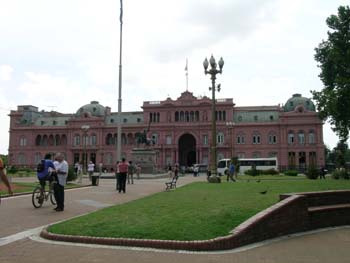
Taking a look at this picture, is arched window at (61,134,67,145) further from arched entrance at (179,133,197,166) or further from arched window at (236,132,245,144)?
arched window at (236,132,245,144)

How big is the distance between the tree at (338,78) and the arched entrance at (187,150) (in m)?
59.7

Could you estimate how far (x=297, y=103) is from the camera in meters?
87.4

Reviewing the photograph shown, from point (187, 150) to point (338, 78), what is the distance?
6802 centimetres

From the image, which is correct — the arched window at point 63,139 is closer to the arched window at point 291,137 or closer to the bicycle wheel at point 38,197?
the arched window at point 291,137

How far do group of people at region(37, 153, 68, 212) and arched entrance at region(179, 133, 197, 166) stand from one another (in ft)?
253

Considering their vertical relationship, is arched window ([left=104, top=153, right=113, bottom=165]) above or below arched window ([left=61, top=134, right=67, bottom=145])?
below

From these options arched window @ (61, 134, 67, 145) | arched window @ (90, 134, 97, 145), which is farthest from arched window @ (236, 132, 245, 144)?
arched window @ (61, 134, 67, 145)

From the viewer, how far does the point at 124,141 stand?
3728 inches

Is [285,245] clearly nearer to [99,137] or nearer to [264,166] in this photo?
[264,166]

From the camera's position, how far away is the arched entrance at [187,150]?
300 ft

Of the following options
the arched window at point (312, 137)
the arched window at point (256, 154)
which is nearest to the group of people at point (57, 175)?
the arched window at point (256, 154)

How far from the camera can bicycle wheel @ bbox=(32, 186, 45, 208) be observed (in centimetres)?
1458

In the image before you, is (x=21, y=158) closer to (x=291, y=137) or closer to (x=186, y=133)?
(x=186, y=133)

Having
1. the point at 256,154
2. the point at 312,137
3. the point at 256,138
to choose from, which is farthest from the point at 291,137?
the point at 256,154
